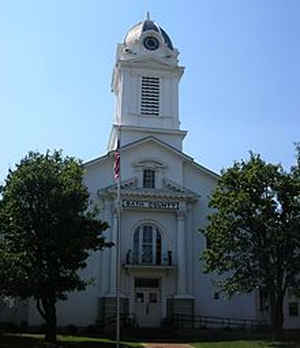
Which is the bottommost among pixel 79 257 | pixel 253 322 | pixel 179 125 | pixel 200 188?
pixel 253 322

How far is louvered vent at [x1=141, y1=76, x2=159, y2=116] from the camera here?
40219mm

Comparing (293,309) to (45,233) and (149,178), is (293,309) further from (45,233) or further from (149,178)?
(45,233)

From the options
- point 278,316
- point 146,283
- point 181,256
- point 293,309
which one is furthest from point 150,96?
point 278,316

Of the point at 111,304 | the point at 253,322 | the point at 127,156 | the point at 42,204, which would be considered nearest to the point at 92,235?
the point at 42,204

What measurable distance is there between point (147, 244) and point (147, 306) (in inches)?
158

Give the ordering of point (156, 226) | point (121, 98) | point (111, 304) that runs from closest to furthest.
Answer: point (111, 304) < point (156, 226) < point (121, 98)

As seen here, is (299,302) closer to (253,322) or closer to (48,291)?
(253,322)

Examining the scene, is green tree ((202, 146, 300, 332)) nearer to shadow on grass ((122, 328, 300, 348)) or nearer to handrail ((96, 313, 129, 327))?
shadow on grass ((122, 328, 300, 348))

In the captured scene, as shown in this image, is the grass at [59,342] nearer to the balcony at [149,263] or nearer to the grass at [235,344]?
the grass at [235,344]

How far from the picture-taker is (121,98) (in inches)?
1580

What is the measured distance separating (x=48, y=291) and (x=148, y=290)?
1136 centimetres

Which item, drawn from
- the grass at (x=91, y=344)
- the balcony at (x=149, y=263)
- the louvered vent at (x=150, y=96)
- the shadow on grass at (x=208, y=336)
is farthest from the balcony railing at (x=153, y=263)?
the louvered vent at (x=150, y=96)

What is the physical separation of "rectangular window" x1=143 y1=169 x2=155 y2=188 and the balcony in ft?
15.5

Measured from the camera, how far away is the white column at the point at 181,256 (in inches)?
1330
